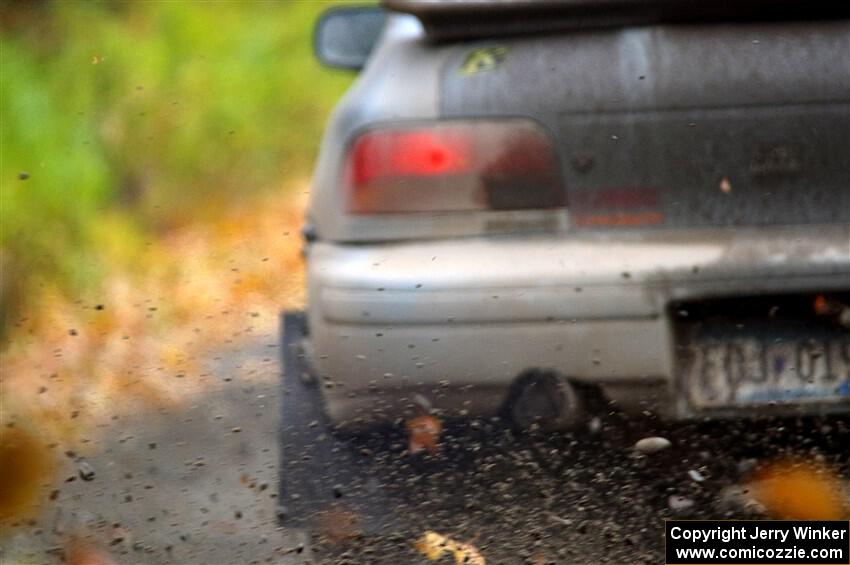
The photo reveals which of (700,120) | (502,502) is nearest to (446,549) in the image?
(502,502)

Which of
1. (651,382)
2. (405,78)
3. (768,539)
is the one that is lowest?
(768,539)

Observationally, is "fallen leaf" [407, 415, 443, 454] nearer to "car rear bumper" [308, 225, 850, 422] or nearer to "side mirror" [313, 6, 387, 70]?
"car rear bumper" [308, 225, 850, 422]

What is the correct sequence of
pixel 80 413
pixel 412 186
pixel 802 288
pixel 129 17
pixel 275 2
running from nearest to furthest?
pixel 802 288, pixel 412 186, pixel 80 413, pixel 129 17, pixel 275 2

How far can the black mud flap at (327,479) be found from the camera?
114 inches

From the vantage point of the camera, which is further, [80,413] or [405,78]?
[80,413]

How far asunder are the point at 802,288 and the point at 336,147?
105 cm

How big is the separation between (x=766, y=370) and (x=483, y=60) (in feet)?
2.96

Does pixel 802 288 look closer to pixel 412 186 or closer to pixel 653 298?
pixel 653 298

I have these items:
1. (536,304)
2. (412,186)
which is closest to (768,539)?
(536,304)

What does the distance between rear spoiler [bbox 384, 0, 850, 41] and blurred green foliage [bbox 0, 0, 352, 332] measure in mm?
2475

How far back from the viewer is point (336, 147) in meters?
2.80

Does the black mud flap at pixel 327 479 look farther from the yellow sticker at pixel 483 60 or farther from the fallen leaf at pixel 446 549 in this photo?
the yellow sticker at pixel 483 60

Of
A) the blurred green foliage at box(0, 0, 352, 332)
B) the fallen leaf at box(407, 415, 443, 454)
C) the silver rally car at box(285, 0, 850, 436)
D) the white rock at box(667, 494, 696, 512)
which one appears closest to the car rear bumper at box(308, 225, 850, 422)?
the silver rally car at box(285, 0, 850, 436)

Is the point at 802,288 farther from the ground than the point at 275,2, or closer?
closer
